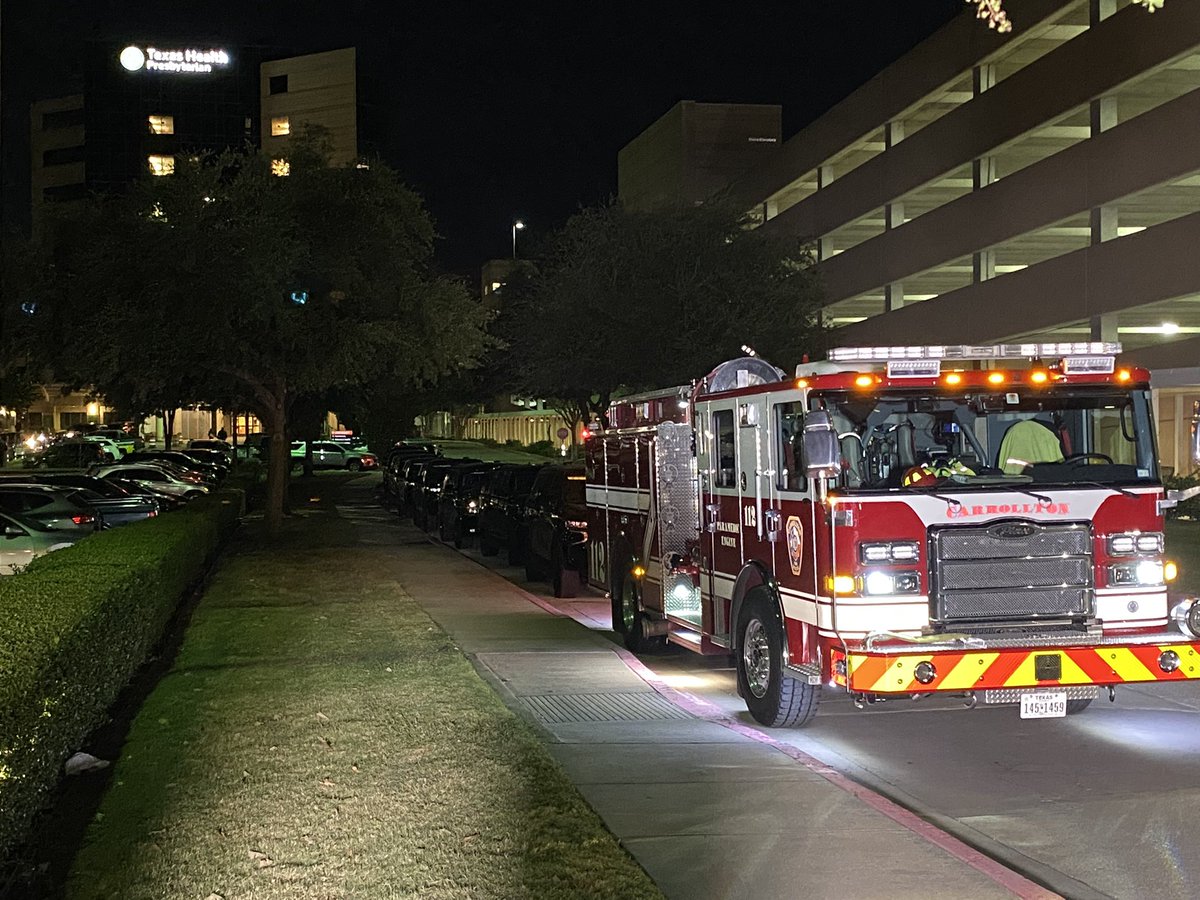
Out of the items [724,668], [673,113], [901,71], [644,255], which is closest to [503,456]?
[673,113]

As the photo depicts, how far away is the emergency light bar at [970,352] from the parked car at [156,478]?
1152 inches

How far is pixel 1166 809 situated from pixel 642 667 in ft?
19.9

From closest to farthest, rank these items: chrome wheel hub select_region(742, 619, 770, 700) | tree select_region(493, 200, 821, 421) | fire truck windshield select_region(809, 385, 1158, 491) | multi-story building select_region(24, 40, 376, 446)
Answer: fire truck windshield select_region(809, 385, 1158, 491), chrome wheel hub select_region(742, 619, 770, 700), tree select_region(493, 200, 821, 421), multi-story building select_region(24, 40, 376, 446)

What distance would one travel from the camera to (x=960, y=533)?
356 inches

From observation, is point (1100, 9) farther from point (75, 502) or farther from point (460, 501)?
point (75, 502)

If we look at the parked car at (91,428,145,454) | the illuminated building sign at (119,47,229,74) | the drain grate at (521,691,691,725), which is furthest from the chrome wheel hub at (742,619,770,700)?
the illuminated building sign at (119,47,229,74)

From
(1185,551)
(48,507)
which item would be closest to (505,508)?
(48,507)

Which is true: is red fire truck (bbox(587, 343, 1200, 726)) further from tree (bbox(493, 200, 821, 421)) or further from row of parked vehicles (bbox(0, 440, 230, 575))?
tree (bbox(493, 200, 821, 421))

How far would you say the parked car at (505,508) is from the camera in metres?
23.8

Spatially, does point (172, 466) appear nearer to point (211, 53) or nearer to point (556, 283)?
point (556, 283)

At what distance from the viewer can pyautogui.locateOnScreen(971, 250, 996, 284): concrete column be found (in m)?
45.5

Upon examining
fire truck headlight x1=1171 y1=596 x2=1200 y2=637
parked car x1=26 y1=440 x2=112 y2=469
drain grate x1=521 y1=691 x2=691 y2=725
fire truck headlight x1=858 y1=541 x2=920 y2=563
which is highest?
parked car x1=26 y1=440 x2=112 y2=469

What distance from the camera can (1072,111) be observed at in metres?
39.6

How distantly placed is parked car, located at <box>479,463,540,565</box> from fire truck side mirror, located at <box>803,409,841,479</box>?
14.5 m
